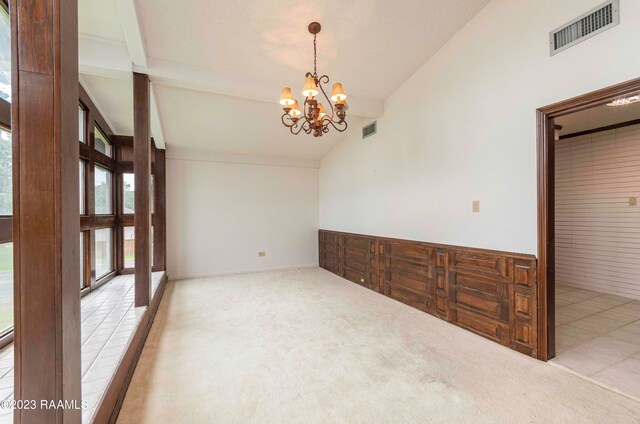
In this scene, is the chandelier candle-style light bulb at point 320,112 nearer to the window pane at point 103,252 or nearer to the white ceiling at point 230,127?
the white ceiling at point 230,127

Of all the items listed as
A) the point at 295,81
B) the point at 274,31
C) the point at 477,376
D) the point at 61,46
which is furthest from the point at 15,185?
the point at 295,81

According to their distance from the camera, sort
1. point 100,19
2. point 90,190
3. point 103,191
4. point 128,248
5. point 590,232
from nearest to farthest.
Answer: point 100,19 < point 90,190 < point 590,232 < point 103,191 < point 128,248

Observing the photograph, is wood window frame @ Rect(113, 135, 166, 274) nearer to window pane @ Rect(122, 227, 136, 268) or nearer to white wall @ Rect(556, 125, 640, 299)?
window pane @ Rect(122, 227, 136, 268)

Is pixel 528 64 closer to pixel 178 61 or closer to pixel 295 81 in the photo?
pixel 295 81

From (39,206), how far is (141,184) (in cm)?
229

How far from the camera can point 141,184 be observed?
3.15 m

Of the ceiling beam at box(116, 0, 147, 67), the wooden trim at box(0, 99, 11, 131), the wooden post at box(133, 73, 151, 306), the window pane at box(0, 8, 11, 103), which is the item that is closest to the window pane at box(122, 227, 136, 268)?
the wooden post at box(133, 73, 151, 306)

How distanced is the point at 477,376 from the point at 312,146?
4.96 metres

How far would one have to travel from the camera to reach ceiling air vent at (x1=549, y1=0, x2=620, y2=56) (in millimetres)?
2053

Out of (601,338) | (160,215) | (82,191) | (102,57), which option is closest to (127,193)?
(160,215)

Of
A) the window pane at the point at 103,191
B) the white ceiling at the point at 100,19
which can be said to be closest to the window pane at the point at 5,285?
the white ceiling at the point at 100,19

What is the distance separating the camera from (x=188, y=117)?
452 centimetres

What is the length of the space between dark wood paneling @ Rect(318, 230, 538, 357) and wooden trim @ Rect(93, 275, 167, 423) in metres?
3.24

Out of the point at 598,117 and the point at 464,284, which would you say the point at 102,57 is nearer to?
the point at 464,284
